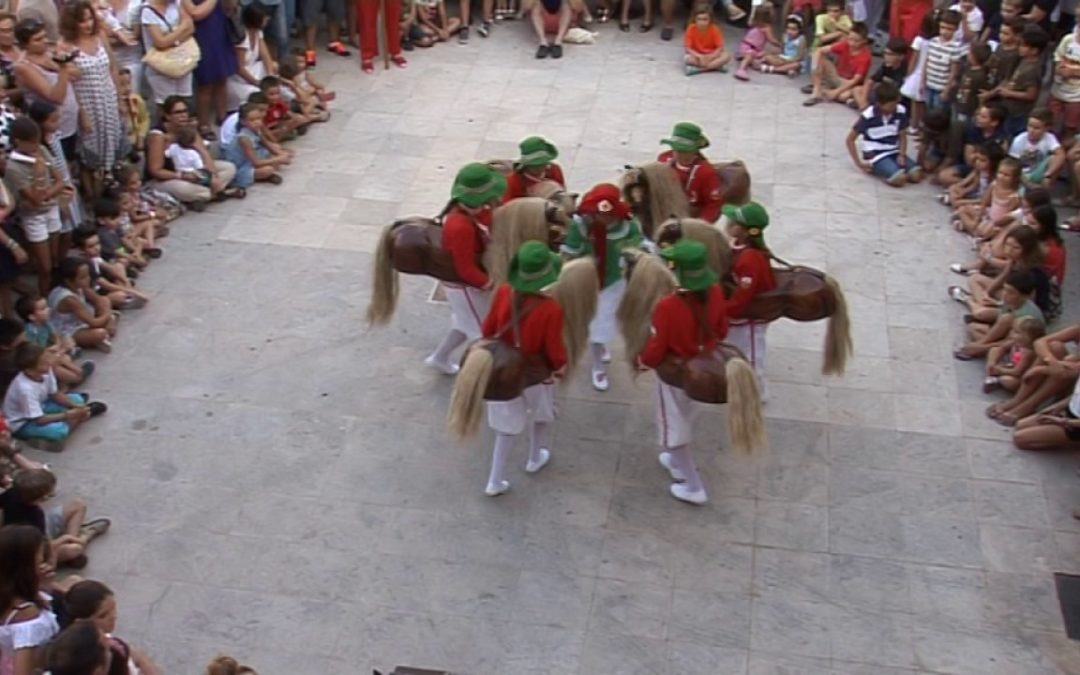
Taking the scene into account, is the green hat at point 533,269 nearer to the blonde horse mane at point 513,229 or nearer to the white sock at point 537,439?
the blonde horse mane at point 513,229

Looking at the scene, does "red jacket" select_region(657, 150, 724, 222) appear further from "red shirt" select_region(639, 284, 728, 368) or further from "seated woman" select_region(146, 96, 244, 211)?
"seated woman" select_region(146, 96, 244, 211)

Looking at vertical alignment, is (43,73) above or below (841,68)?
above

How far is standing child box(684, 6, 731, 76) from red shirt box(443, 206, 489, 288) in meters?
5.53

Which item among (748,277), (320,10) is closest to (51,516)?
(748,277)

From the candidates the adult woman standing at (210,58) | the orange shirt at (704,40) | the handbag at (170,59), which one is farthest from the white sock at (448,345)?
the orange shirt at (704,40)

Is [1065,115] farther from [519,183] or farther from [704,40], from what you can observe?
[519,183]

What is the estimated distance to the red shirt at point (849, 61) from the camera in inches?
469

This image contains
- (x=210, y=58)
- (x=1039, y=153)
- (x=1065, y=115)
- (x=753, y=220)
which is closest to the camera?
(x=753, y=220)

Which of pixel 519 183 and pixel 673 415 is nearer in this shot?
pixel 673 415

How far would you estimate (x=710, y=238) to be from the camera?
7.40 meters

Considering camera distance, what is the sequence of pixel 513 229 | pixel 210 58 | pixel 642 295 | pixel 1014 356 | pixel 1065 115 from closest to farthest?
pixel 642 295
pixel 513 229
pixel 1014 356
pixel 1065 115
pixel 210 58

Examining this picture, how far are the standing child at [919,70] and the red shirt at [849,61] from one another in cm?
65

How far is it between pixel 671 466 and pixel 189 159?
466 cm

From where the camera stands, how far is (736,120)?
11.7 metres
